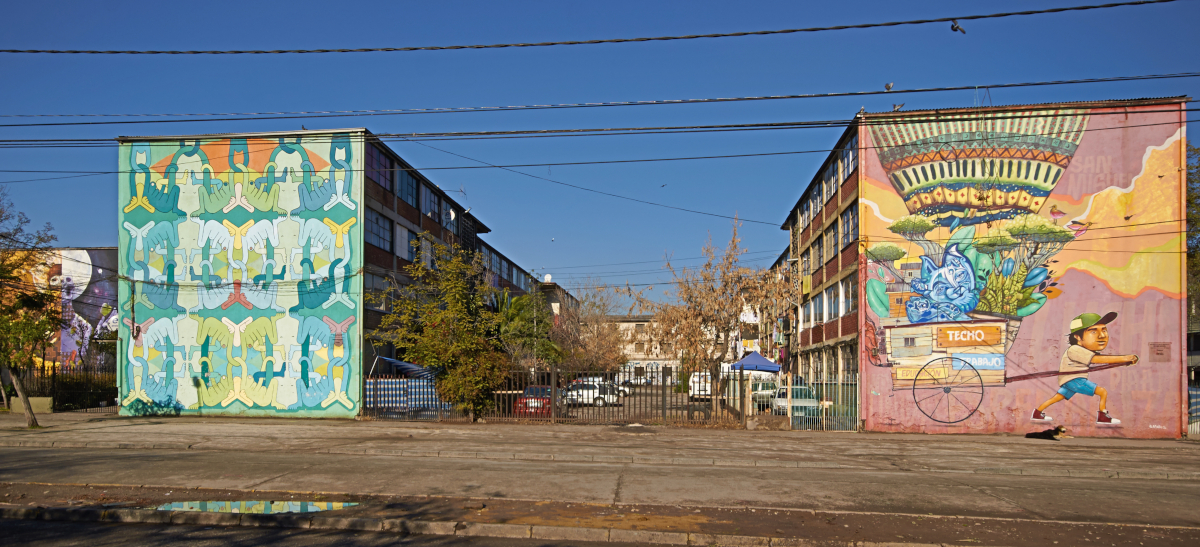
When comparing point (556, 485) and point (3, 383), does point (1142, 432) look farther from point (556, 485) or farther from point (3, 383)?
point (3, 383)

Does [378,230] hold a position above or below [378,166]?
below

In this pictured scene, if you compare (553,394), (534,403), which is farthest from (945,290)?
(534,403)

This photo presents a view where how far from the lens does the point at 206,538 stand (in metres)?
7.92

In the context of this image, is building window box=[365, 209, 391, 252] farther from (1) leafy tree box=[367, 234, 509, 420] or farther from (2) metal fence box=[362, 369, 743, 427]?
(2) metal fence box=[362, 369, 743, 427]

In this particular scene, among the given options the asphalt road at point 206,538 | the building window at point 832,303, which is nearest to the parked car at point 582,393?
the building window at point 832,303

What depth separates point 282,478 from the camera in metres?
11.3

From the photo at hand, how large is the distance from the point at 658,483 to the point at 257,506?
5732 millimetres

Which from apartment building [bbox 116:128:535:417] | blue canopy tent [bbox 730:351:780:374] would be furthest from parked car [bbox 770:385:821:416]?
apartment building [bbox 116:128:535:417]

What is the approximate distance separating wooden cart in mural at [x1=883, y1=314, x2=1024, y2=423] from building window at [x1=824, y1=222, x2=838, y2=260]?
7.39 metres

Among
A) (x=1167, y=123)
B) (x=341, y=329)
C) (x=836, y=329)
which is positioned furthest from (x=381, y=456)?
(x=1167, y=123)

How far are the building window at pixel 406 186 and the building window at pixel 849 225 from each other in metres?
16.7

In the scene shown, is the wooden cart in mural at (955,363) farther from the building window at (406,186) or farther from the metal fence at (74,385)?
the metal fence at (74,385)

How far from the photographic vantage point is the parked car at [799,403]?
21545 millimetres

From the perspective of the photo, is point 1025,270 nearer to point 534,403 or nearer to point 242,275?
point 534,403
